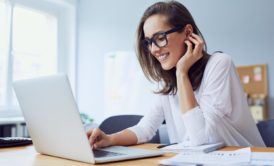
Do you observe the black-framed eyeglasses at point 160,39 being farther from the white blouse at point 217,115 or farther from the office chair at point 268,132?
the office chair at point 268,132

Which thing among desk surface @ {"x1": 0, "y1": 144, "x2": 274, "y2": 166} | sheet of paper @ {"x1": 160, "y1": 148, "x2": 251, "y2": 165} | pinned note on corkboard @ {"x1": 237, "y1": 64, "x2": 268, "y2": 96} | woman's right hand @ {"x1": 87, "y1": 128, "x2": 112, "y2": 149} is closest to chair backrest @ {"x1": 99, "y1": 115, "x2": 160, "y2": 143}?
woman's right hand @ {"x1": 87, "y1": 128, "x2": 112, "y2": 149}

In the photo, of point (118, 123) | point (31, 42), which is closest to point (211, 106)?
point (118, 123)

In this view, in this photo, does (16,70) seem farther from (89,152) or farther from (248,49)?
(89,152)

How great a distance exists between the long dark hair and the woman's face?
31 millimetres

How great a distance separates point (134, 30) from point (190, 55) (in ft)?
8.08

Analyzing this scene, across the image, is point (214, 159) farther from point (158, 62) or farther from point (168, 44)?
point (158, 62)

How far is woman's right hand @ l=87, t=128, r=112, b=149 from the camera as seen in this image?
118cm

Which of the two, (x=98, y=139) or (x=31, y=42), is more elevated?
(x=31, y=42)

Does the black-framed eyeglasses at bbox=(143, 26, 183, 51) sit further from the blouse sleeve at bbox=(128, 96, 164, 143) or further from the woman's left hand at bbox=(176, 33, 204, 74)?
the blouse sleeve at bbox=(128, 96, 164, 143)

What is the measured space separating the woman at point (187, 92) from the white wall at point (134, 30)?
1.70 meters

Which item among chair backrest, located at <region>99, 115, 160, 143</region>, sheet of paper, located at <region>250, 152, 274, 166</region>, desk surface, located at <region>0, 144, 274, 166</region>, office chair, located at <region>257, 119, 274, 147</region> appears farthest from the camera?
chair backrest, located at <region>99, 115, 160, 143</region>

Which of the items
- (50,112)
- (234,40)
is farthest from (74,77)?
(50,112)

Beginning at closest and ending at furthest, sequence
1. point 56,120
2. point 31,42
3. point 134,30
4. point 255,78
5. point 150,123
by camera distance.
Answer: point 56,120 → point 150,123 → point 255,78 → point 134,30 → point 31,42

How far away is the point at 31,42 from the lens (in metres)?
3.88
